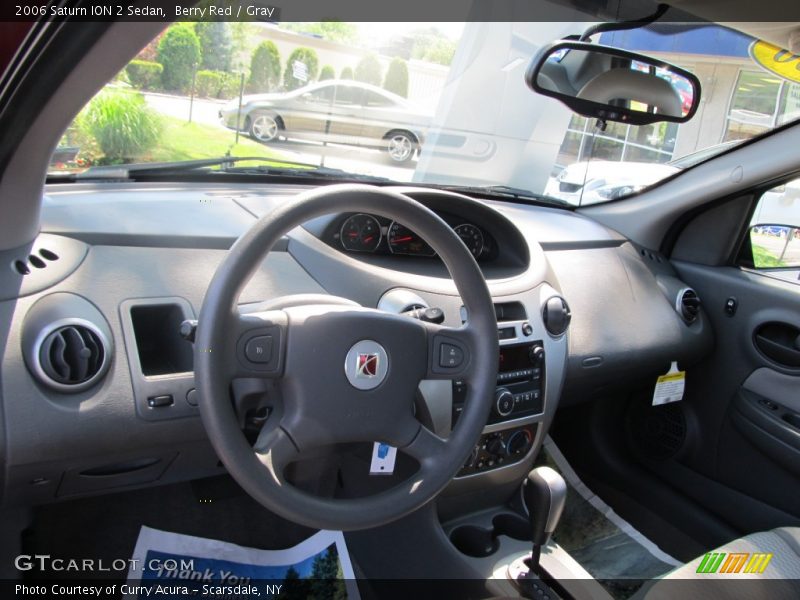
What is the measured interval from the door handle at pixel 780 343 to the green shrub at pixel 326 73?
197 cm

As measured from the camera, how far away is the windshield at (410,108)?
191cm

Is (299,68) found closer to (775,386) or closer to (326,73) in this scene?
(326,73)

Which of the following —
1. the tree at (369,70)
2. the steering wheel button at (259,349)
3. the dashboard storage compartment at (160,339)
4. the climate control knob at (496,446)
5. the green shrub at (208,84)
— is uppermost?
the tree at (369,70)

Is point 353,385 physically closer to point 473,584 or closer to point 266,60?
point 473,584

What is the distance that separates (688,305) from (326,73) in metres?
1.73

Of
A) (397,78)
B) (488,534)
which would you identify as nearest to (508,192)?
(488,534)

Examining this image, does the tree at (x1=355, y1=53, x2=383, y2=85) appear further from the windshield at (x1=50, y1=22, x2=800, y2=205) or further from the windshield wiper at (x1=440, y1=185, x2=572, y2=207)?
the windshield wiper at (x1=440, y1=185, x2=572, y2=207)

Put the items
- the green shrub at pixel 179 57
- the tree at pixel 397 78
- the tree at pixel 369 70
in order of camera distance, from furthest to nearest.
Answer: the tree at pixel 397 78 < the tree at pixel 369 70 < the green shrub at pixel 179 57

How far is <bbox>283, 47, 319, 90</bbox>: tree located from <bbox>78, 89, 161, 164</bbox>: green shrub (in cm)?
57

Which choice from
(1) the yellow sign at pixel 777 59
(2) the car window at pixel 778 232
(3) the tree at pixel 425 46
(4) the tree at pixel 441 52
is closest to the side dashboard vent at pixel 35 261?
(1) the yellow sign at pixel 777 59

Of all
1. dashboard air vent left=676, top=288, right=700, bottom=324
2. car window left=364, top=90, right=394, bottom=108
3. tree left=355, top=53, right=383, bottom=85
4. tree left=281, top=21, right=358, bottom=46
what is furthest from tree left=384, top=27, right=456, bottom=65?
dashboard air vent left=676, top=288, right=700, bottom=324

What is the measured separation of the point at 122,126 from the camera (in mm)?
1873

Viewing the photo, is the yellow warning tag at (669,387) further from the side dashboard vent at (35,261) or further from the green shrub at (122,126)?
the side dashboard vent at (35,261)

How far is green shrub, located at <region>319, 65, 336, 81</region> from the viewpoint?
2.74 meters
